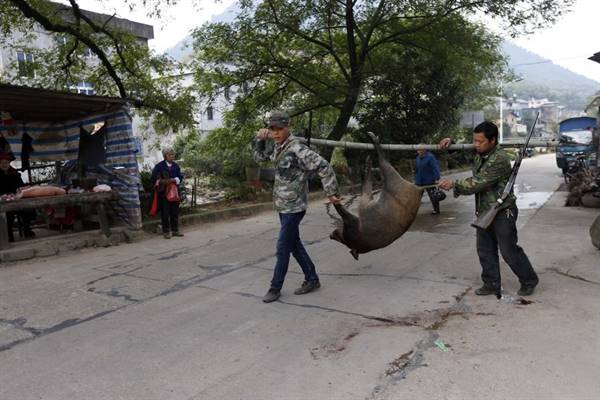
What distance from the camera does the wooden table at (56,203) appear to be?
7496mm

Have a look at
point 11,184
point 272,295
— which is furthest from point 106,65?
point 272,295

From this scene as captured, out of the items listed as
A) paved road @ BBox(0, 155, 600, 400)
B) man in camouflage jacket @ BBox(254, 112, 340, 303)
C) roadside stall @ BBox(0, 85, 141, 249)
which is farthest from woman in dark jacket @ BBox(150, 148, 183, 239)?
man in camouflage jacket @ BBox(254, 112, 340, 303)

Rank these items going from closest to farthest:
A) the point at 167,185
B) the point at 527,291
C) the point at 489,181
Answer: the point at 489,181 < the point at 527,291 < the point at 167,185

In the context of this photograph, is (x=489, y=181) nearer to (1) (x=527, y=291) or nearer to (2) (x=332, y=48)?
(1) (x=527, y=291)

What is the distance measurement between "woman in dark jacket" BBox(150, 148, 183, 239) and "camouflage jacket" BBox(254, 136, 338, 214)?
15.2 ft

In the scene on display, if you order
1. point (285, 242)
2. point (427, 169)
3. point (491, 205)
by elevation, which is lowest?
point (285, 242)

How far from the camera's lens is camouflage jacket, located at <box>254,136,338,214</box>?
498cm

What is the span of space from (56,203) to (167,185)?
1948mm

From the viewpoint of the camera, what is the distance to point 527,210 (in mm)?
10820

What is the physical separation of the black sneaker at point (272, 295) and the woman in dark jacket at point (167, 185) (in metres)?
4.64

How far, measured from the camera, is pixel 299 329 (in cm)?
429

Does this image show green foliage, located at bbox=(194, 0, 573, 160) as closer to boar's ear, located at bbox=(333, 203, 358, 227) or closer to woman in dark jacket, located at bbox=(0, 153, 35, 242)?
woman in dark jacket, located at bbox=(0, 153, 35, 242)

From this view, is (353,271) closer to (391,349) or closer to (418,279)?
(418,279)

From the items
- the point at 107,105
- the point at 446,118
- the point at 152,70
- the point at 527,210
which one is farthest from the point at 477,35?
the point at 107,105
